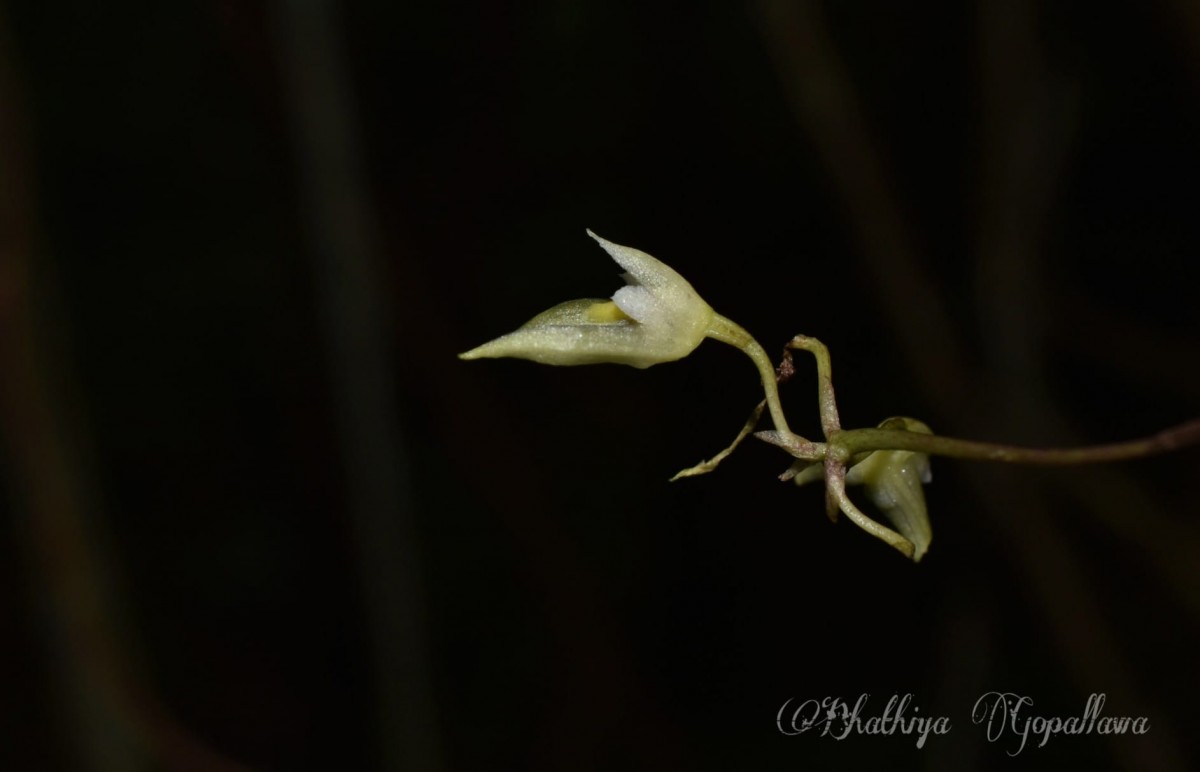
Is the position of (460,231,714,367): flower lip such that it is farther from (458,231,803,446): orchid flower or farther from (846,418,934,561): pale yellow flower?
(846,418,934,561): pale yellow flower

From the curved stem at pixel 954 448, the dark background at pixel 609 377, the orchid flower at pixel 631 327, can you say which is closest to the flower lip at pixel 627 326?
the orchid flower at pixel 631 327

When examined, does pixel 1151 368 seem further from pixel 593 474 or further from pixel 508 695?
pixel 508 695

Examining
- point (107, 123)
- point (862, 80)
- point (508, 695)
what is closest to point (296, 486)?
point (508, 695)

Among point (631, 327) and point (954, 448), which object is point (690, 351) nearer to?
point (631, 327)

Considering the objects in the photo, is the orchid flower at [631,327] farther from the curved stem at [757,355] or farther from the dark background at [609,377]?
the dark background at [609,377]

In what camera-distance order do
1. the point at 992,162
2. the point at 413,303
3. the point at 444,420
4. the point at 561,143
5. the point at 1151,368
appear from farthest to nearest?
the point at 561,143
the point at 444,420
the point at 413,303
the point at 1151,368
the point at 992,162

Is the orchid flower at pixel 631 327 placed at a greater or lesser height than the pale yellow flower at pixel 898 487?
greater
